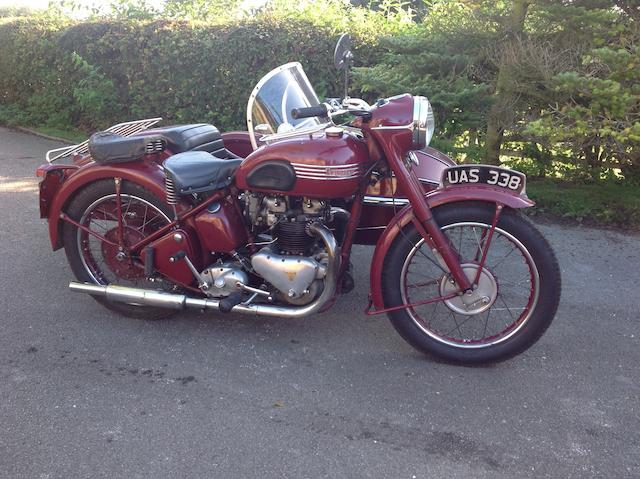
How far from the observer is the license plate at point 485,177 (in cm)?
301

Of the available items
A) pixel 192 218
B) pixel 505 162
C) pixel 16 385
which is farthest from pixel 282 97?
pixel 505 162

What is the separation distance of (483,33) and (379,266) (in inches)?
158

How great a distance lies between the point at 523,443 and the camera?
8.75ft

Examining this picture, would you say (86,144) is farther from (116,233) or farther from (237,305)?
(237,305)

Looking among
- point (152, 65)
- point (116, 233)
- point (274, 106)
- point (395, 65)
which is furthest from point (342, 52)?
point (152, 65)

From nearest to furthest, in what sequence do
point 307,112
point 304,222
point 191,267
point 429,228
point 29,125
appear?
point 307,112 < point 429,228 < point 304,222 < point 191,267 < point 29,125

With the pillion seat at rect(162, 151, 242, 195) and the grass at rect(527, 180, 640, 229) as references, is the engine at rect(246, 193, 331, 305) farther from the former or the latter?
the grass at rect(527, 180, 640, 229)

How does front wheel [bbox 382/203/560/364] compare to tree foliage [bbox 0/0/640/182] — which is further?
tree foliage [bbox 0/0/640/182]

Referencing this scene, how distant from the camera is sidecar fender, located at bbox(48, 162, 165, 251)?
3535mm

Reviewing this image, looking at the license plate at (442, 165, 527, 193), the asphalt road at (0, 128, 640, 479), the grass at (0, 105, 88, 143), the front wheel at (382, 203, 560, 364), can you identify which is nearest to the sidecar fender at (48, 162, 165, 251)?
the asphalt road at (0, 128, 640, 479)

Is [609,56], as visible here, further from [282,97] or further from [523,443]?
[523,443]

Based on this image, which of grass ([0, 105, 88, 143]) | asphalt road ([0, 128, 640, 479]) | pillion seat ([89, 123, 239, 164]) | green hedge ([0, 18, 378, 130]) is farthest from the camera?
grass ([0, 105, 88, 143])

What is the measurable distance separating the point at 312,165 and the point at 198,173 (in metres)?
0.69

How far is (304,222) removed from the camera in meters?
3.28
